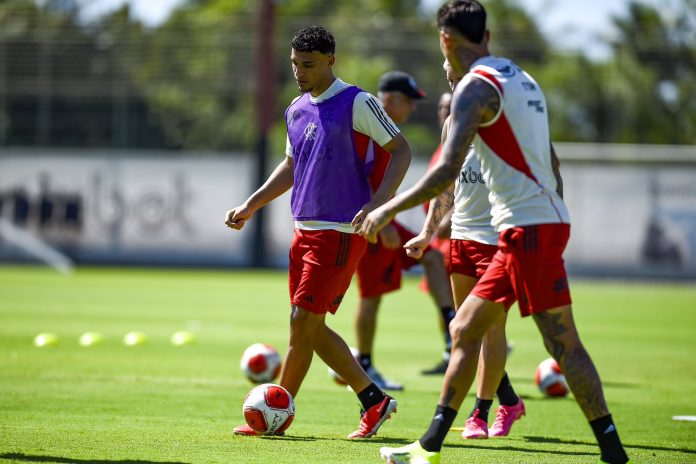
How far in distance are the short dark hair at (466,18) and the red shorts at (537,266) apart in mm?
1045

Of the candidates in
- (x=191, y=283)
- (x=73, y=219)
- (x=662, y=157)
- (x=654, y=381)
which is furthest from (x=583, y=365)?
(x=73, y=219)

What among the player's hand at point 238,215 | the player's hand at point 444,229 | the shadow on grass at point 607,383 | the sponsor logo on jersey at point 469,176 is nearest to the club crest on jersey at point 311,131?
the player's hand at point 238,215

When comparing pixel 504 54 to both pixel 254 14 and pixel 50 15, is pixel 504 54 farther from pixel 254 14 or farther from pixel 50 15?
pixel 50 15

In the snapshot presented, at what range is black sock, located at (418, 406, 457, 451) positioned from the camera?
5.93 metres

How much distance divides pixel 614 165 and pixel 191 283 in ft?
38.3

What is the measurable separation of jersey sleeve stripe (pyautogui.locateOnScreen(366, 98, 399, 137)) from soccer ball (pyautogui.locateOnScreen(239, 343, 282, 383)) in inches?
132

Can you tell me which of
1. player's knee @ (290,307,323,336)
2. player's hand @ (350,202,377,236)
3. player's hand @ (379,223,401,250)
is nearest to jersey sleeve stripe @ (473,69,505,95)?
player's hand @ (350,202,377,236)

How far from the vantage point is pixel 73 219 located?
30.7 metres

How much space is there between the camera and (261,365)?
9.82 meters

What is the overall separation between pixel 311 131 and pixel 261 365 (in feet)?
10.5

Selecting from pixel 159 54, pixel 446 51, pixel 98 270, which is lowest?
pixel 98 270

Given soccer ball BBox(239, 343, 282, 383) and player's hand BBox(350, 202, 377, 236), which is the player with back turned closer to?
player's hand BBox(350, 202, 377, 236)

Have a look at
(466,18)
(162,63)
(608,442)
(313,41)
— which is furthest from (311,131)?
(162,63)

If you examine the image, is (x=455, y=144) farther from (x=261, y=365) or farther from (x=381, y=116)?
(x=261, y=365)
